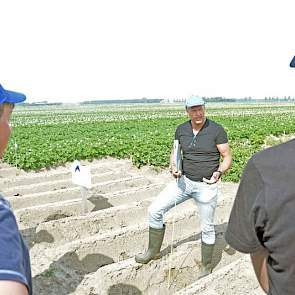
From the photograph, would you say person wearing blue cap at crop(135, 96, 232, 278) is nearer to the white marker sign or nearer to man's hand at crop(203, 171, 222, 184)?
man's hand at crop(203, 171, 222, 184)

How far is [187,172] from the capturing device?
15.7 feet

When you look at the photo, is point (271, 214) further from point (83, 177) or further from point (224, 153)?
point (83, 177)

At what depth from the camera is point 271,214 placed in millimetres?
1418

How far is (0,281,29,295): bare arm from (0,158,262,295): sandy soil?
2.93 meters

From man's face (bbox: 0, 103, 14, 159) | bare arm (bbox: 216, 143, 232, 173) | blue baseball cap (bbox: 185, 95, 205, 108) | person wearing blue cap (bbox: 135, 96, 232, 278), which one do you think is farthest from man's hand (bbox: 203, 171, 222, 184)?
man's face (bbox: 0, 103, 14, 159)

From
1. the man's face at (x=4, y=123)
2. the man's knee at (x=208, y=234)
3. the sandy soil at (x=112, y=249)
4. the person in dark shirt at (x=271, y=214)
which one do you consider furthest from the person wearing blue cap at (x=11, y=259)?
the man's knee at (x=208, y=234)

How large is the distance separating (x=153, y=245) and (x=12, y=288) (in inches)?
164

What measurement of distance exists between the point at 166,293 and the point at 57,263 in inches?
55.3

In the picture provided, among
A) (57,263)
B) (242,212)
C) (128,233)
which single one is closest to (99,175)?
(128,233)

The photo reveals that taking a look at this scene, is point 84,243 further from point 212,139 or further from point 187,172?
point 212,139

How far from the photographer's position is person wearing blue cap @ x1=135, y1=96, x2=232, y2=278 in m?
4.65

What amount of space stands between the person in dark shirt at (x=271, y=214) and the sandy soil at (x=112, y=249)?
93.5 inches

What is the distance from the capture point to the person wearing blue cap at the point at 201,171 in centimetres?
465

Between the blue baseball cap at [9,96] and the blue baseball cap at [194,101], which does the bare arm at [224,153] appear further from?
the blue baseball cap at [9,96]
